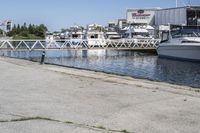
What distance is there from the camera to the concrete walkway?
8.70m

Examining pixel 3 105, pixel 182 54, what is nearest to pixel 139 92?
pixel 3 105

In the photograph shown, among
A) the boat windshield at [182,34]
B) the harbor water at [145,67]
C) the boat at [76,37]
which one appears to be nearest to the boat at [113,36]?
the boat at [76,37]

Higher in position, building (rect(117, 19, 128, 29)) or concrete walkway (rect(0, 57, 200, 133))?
building (rect(117, 19, 128, 29))

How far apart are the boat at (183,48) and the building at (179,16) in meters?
26.6

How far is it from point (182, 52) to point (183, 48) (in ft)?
1.84

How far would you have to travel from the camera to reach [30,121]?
913 centimetres

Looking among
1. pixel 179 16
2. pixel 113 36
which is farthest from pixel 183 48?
pixel 113 36

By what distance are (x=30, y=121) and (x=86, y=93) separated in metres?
4.66

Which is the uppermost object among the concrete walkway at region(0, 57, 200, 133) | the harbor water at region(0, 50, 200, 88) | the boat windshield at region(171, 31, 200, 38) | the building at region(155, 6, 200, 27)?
the building at region(155, 6, 200, 27)

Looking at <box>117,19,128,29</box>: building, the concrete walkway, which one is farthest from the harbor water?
<box>117,19,128,29</box>: building

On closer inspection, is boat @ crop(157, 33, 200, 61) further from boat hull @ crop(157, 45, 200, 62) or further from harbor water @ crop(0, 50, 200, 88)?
harbor water @ crop(0, 50, 200, 88)

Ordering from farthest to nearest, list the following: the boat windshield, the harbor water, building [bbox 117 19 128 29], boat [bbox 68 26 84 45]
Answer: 1. building [bbox 117 19 128 29]
2. boat [bbox 68 26 84 45]
3. the boat windshield
4. the harbor water

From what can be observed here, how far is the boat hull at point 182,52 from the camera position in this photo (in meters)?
49.8

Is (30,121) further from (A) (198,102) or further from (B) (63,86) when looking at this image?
(B) (63,86)
